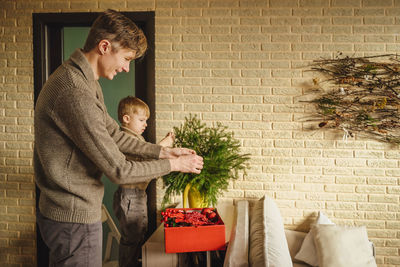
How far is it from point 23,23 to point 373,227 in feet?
13.5

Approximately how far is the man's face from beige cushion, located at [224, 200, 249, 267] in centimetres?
125

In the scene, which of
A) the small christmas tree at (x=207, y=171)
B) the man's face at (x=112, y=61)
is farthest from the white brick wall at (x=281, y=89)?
the man's face at (x=112, y=61)

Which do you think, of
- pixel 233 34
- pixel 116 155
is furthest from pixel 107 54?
pixel 233 34

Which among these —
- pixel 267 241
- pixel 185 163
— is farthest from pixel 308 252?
pixel 185 163

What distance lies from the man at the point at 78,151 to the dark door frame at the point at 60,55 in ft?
5.21

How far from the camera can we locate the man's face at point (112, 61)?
1.53 metres

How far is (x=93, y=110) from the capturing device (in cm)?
138

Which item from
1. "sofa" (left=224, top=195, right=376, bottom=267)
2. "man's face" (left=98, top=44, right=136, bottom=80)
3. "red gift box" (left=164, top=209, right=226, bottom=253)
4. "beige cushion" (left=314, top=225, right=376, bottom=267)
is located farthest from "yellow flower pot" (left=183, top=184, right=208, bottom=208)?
"man's face" (left=98, top=44, right=136, bottom=80)

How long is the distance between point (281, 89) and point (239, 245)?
1683 mm

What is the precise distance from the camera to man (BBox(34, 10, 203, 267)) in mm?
1360

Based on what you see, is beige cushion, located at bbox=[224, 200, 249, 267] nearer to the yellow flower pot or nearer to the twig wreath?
the yellow flower pot

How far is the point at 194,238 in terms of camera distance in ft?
6.07

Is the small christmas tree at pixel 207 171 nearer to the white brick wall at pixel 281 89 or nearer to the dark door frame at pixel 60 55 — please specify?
the white brick wall at pixel 281 89

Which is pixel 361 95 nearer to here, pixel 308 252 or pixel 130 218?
pixel 308 252
